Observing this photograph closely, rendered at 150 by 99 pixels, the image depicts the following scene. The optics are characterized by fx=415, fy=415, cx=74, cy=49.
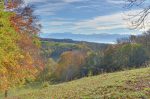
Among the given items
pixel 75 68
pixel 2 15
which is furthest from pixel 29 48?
pixel 75 68

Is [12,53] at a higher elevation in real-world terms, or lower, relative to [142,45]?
higher

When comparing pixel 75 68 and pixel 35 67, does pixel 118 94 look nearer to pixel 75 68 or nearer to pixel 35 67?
pixel 35 67

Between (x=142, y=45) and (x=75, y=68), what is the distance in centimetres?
2655

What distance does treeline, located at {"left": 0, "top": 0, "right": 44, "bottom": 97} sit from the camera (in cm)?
3258

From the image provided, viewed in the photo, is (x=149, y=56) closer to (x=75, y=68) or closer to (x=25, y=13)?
(x=75, y=68)

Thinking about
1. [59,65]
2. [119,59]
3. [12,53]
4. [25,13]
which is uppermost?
[25,13]

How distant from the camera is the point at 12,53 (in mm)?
34438

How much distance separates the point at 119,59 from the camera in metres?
90.0

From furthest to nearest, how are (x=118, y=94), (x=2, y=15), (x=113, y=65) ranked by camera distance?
(x=113, y=65) < (x=2, y=15) < (x=118, y=94)

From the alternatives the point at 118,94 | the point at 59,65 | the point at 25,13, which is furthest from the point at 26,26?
the point at 59,65

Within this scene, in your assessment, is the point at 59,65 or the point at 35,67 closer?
the point at 35,67

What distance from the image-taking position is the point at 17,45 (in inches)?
1500

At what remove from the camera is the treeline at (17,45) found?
32575 millimetres

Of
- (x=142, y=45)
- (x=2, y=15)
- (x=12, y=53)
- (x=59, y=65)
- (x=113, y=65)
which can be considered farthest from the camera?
(x=59, y=65)
